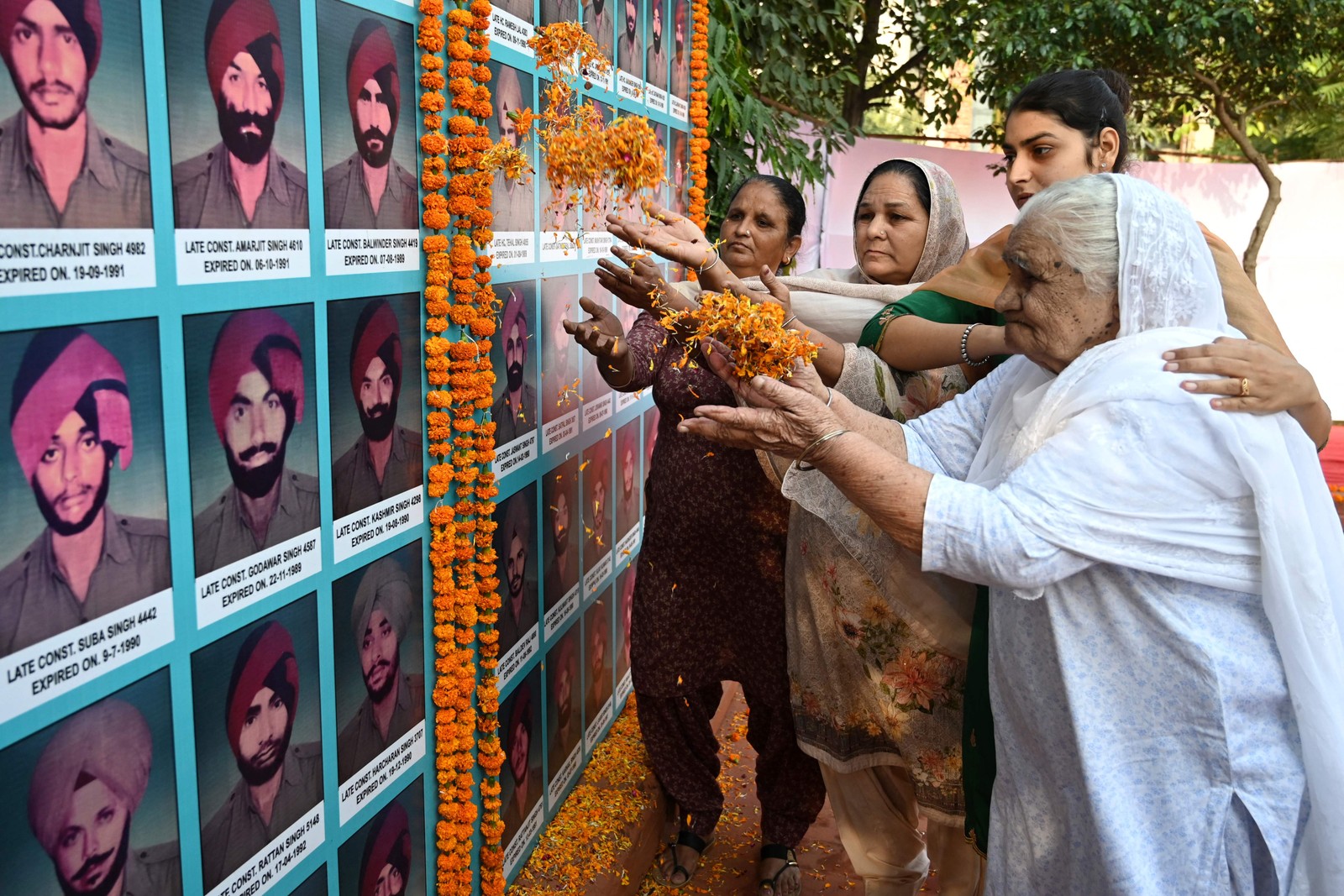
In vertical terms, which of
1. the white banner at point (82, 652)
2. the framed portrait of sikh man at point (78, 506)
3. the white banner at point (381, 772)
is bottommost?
the white banner at point (381, 772)

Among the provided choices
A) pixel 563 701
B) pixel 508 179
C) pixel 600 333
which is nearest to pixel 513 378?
pixel 600 333

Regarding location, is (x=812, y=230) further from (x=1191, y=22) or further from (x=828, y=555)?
(x=828, y=555)

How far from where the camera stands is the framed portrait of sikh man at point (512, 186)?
8.50ft

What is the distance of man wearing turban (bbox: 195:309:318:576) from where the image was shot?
1.69 metres

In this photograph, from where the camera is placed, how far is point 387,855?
7.64 ft

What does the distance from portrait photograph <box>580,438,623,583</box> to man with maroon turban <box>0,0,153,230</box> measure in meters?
2.22

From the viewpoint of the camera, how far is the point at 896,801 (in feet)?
10.1

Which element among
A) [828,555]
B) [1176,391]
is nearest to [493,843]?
[828,555]

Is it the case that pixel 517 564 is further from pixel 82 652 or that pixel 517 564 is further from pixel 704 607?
pixel 82 652

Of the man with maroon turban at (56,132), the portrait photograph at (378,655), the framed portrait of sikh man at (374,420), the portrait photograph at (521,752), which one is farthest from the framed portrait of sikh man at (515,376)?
the man with maroon turban at (56,132)

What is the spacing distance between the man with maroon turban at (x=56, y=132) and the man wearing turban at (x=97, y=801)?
67 cm

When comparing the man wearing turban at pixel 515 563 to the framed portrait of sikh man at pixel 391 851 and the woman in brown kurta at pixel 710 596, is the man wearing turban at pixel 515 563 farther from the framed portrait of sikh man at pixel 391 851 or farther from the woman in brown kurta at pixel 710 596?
the framed portrait of sikh man at pixel 391 851

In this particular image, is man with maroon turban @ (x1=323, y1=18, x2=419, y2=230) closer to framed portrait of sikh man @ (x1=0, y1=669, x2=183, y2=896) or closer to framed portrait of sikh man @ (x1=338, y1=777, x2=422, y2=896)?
framed portrait of sikh man @ (x1=0, y1=669, x2=183, y2=896)

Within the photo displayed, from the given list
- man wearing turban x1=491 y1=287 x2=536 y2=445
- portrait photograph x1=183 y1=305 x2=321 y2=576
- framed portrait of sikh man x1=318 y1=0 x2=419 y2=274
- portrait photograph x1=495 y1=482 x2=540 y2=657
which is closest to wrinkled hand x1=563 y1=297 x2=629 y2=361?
man wearing turban x1=491 y1=287 x2=536 y2=445
